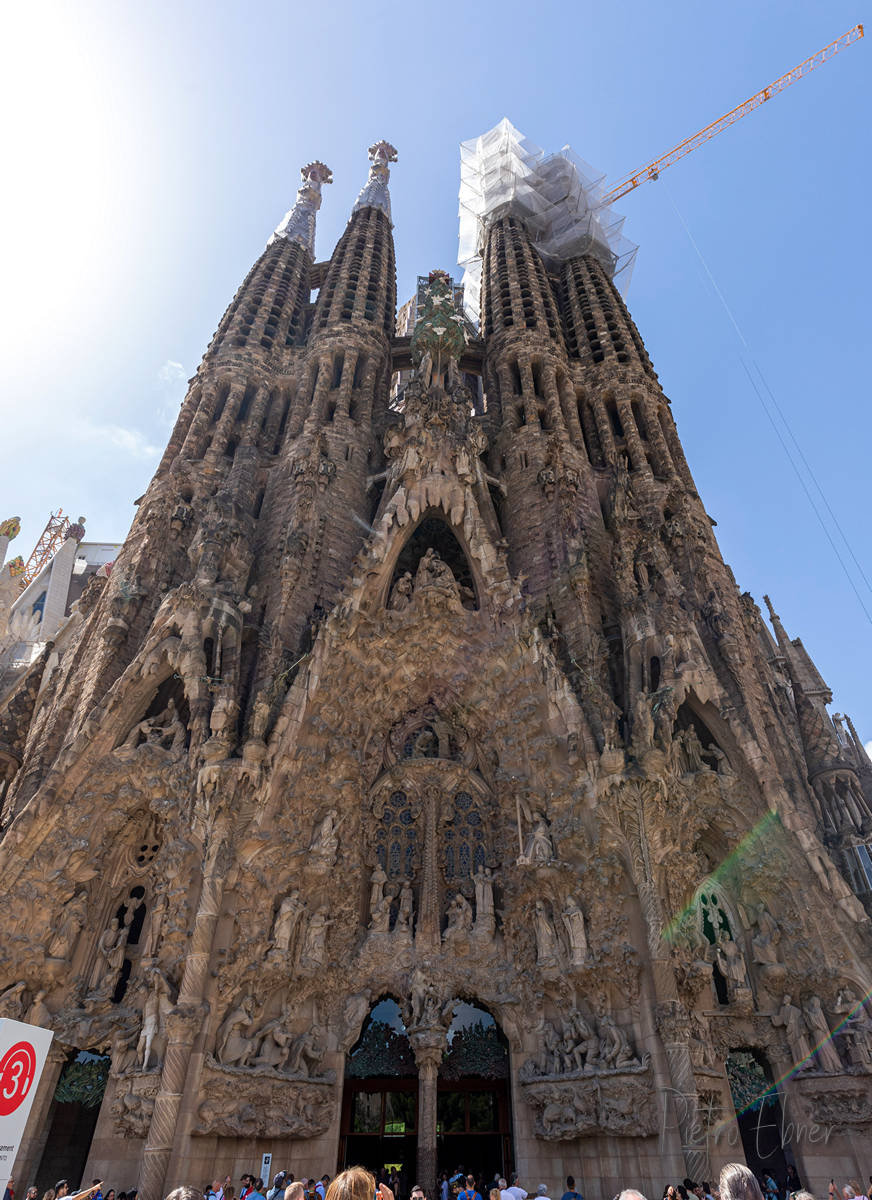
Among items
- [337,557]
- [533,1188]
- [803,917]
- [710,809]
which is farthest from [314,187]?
[533,1188]

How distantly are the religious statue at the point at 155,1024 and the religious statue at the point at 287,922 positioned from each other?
5.56 ft

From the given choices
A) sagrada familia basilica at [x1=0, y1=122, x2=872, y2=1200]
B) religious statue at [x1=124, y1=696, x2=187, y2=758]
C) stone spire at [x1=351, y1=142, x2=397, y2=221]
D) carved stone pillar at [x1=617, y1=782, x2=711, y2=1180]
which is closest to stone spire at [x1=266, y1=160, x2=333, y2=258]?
stone spire at [x1=351, y1=142, x2=397, y2=221]

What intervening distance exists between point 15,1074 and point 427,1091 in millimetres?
10234

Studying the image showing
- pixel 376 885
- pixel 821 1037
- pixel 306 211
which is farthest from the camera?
pixel 306 211

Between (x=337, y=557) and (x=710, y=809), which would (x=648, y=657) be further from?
(x=337, y=557)

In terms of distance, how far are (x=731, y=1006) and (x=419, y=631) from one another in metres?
8.35

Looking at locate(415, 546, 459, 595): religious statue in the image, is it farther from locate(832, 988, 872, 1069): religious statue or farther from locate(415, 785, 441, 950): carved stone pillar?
locate(832, 988, 872, 1069): religious statue

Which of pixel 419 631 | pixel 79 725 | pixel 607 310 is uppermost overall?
pixel 607 310

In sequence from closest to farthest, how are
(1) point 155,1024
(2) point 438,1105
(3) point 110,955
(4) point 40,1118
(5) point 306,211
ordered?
(1) point 155,1024 < (4) point 40,1118 < (3) point 110,955 < (2) point 438,1105 < (5) point 306,211

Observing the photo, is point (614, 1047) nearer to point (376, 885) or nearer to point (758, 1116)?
point (758, 1116)

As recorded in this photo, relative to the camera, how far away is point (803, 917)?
40.1ft

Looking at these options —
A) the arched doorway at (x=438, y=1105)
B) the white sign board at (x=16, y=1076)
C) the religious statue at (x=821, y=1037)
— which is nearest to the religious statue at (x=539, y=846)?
the arched doorway at (x=438, y=1105)

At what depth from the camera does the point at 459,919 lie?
518 inches

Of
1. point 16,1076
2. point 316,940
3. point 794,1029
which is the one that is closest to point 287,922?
point 316,940
